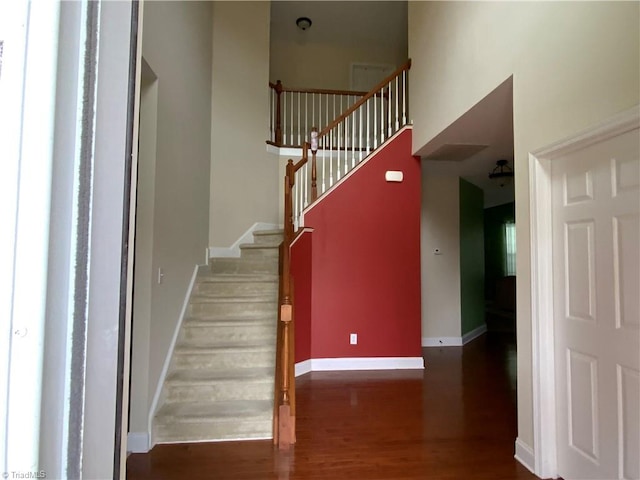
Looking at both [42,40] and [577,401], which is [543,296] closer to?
[577,401]

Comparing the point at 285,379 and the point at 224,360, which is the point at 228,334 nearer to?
the point at 224,360

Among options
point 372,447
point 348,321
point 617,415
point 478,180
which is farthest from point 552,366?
point 478,180

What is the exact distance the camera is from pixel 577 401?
6.98 feet

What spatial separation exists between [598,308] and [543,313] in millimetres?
343

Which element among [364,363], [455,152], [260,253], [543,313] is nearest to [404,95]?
[455,152]

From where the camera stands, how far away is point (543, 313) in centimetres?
231

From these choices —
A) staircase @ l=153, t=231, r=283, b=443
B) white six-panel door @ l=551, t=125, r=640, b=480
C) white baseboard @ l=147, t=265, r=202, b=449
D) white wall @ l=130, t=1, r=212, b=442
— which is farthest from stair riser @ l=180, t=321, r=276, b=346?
white six-panel door @ l=551, t=125, r=640, b=480

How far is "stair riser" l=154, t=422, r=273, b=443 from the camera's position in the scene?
2.66 meters

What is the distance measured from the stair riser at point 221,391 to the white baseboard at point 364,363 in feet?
4.63

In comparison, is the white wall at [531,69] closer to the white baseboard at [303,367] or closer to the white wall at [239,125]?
the white baseboard at [303,367]

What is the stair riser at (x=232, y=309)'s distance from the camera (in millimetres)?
3570

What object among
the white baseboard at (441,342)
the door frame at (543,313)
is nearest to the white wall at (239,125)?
the white baseboard at (441,342)

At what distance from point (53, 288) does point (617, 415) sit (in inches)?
100

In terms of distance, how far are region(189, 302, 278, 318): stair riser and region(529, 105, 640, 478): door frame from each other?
7.55 feet
